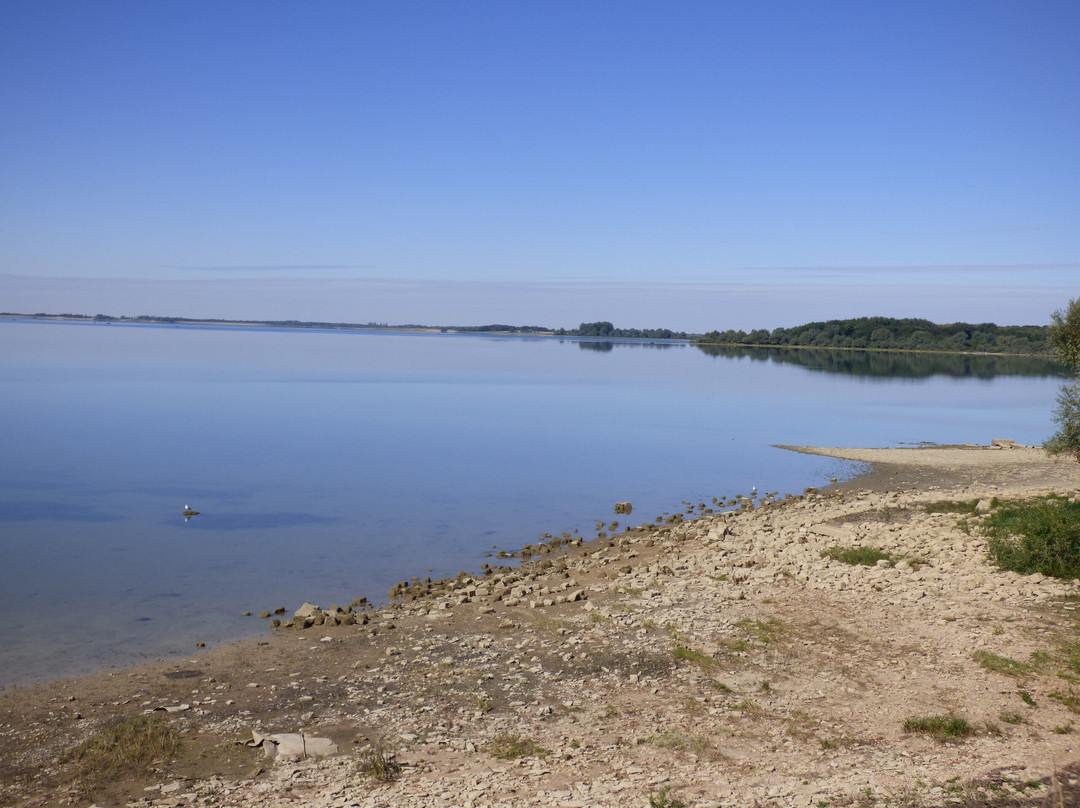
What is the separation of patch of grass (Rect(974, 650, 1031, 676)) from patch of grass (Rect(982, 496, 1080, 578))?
13.3ft

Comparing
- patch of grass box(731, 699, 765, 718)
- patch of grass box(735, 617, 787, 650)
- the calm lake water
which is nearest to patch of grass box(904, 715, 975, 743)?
patch of grass box(731, 699, 765, 718)

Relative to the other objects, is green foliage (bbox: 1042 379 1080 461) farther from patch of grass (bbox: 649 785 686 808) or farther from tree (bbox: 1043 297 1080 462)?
patch of grass (bbox: 649 785 686 808)

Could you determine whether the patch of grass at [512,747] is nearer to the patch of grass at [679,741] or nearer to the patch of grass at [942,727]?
the patch of grass at [679,741]

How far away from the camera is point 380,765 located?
8.38m

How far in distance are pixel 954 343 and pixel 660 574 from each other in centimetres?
18865

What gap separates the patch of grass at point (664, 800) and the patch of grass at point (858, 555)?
30.7ft

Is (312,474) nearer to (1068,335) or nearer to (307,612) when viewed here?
(307,612)

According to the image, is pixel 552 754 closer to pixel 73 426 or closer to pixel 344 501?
pixel 344 501

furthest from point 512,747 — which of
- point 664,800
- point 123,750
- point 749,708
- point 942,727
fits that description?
point 942,727

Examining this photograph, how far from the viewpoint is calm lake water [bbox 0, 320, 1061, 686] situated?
624 inches

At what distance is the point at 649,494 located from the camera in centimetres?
2766

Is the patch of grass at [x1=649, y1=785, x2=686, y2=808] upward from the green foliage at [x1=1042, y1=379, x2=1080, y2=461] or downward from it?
downward

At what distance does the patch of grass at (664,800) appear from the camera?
297 inches

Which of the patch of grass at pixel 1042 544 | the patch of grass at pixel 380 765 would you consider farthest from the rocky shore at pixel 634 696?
the patch of grass at pixel 1042 544
